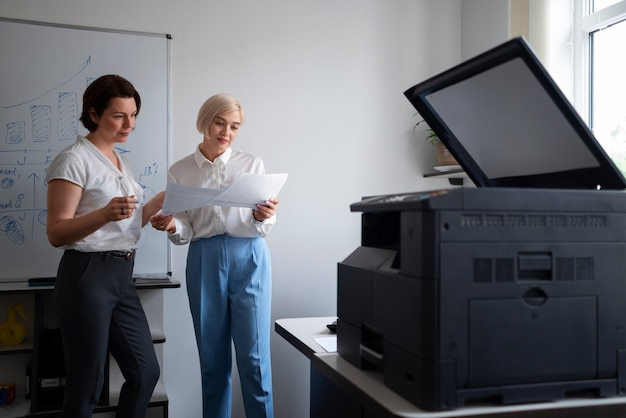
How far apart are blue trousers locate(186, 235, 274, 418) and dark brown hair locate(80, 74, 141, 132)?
600mm

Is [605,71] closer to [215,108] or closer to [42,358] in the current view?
[215,108]

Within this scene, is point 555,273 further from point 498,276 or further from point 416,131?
point 416,131

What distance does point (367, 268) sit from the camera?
128 centimetres

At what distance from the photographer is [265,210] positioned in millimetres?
2096

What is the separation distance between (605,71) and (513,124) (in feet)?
5.29

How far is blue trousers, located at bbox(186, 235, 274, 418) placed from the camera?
220 cm

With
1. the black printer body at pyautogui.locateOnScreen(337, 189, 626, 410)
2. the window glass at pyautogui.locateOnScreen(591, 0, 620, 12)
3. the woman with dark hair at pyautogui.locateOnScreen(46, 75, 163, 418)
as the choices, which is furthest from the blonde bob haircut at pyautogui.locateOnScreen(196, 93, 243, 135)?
the window glass at pyautogui.locateOnScreen(591, 0, 620, 12)

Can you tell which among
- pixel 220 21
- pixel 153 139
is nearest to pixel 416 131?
pixel 220 21

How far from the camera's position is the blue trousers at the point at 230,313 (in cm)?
220

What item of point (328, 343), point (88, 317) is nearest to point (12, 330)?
point (88, 317)

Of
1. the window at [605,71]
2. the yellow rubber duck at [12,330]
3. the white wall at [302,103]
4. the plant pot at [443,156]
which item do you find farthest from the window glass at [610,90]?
the yellow rubber duck at [12,330]

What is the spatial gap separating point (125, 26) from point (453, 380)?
2349 mm

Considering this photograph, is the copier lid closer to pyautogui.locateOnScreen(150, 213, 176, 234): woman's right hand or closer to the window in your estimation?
pyautogui.locateOnScreen(150, 213, 176, 234): woman's right hand

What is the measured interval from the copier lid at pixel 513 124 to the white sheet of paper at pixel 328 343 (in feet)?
1.93
